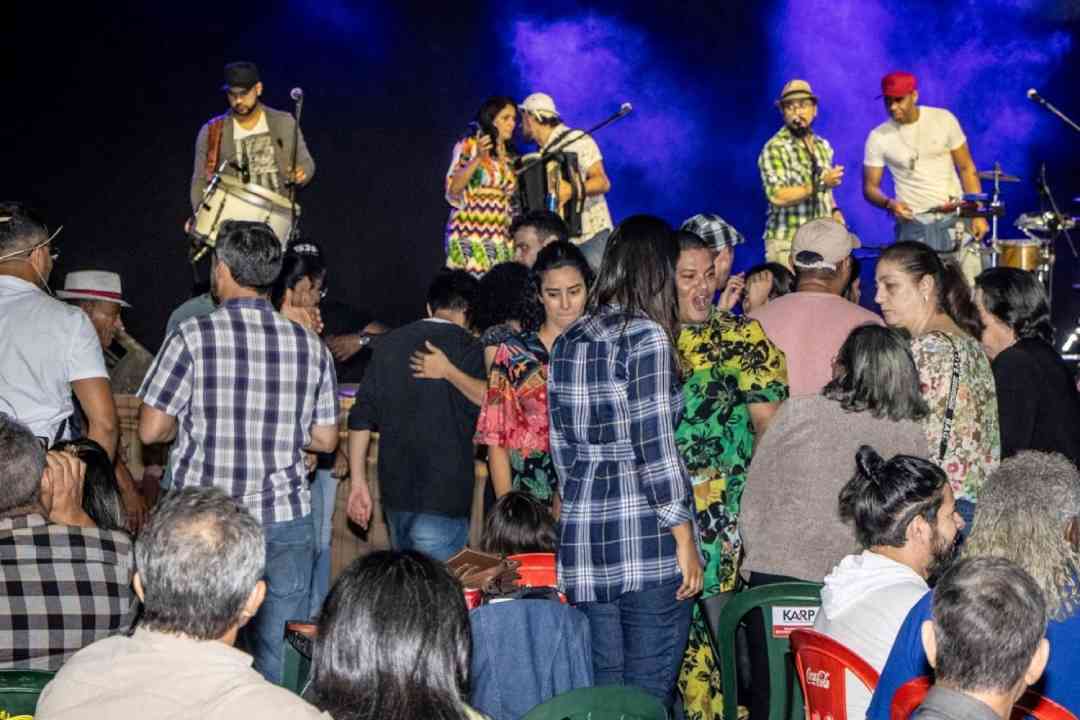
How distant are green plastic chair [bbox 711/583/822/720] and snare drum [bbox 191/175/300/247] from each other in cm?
428

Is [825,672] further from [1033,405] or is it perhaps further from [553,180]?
[553,180]

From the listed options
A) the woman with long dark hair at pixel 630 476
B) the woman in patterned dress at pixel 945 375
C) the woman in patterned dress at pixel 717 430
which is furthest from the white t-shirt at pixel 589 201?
the woman with long dark hair at pixel 630 476

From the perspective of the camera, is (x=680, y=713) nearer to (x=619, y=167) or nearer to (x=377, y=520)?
(x=377, y=520)

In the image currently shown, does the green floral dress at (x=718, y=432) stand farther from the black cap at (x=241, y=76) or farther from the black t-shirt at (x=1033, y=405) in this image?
the black cap at (x=241, y=76)

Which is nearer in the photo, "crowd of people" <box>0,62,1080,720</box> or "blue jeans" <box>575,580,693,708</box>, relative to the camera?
"crowd of people" <box>0,62,1080,720</box>

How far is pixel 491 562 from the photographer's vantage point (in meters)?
3.91

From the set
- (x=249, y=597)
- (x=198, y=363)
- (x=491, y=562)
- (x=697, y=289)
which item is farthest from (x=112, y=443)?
(x=249, y=597)

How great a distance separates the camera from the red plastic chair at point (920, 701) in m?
2.81

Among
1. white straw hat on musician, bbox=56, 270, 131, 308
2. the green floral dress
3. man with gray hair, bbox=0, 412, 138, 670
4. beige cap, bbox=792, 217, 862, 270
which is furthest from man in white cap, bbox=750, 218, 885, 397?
white straw hat on musician, bbox=56, 270, 131, 308

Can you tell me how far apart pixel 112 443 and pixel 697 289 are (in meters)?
2.01

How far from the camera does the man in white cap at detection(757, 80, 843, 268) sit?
29.8ft

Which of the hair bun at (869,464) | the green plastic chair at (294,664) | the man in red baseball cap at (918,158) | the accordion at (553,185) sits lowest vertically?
the green plastic chair at (294,664)

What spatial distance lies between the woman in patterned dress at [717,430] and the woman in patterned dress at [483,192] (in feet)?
13.2

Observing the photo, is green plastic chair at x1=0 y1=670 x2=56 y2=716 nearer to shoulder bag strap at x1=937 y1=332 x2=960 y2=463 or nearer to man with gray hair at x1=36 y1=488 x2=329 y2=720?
man with gray hair at x1=36 y1=488 x2=329 y2=720
